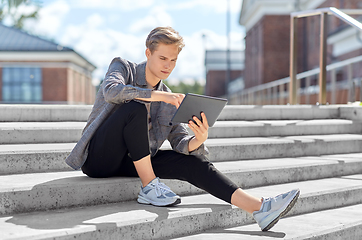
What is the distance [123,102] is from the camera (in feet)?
8.78

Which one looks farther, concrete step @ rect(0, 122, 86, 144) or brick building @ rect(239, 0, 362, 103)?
brick building @ rect(239, 0, 362, 103)

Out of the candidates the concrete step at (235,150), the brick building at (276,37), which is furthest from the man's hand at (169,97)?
the brick building at (276,37)

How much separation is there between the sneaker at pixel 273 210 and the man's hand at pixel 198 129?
0.56 meters

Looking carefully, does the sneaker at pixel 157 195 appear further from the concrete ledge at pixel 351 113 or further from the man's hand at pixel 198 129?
the concrete ledge at pixel 351 113

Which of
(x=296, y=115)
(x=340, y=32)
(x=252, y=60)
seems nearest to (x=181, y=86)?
(x=252, y=60)

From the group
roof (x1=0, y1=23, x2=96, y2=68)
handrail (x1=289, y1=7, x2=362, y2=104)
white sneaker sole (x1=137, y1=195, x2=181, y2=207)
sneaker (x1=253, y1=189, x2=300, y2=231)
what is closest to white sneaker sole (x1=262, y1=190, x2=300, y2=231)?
sneaker (x1=253, y1=189, x2=300, y2=231)

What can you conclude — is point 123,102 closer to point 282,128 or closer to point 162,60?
point 162,60

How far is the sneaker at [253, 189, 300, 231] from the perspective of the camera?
101 inches

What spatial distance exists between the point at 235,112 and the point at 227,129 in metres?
0.61

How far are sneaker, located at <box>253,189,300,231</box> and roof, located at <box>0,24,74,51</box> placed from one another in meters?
21.5

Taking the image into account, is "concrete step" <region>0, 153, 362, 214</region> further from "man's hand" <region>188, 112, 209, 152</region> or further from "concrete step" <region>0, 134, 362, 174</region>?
"man's hand" <region>188, 112, 209, 152</region>

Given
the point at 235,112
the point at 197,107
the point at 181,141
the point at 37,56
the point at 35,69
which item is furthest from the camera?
the point at 35,69

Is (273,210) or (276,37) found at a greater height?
(276,37)

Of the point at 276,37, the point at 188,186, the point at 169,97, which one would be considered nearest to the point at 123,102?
the point at 169,97
